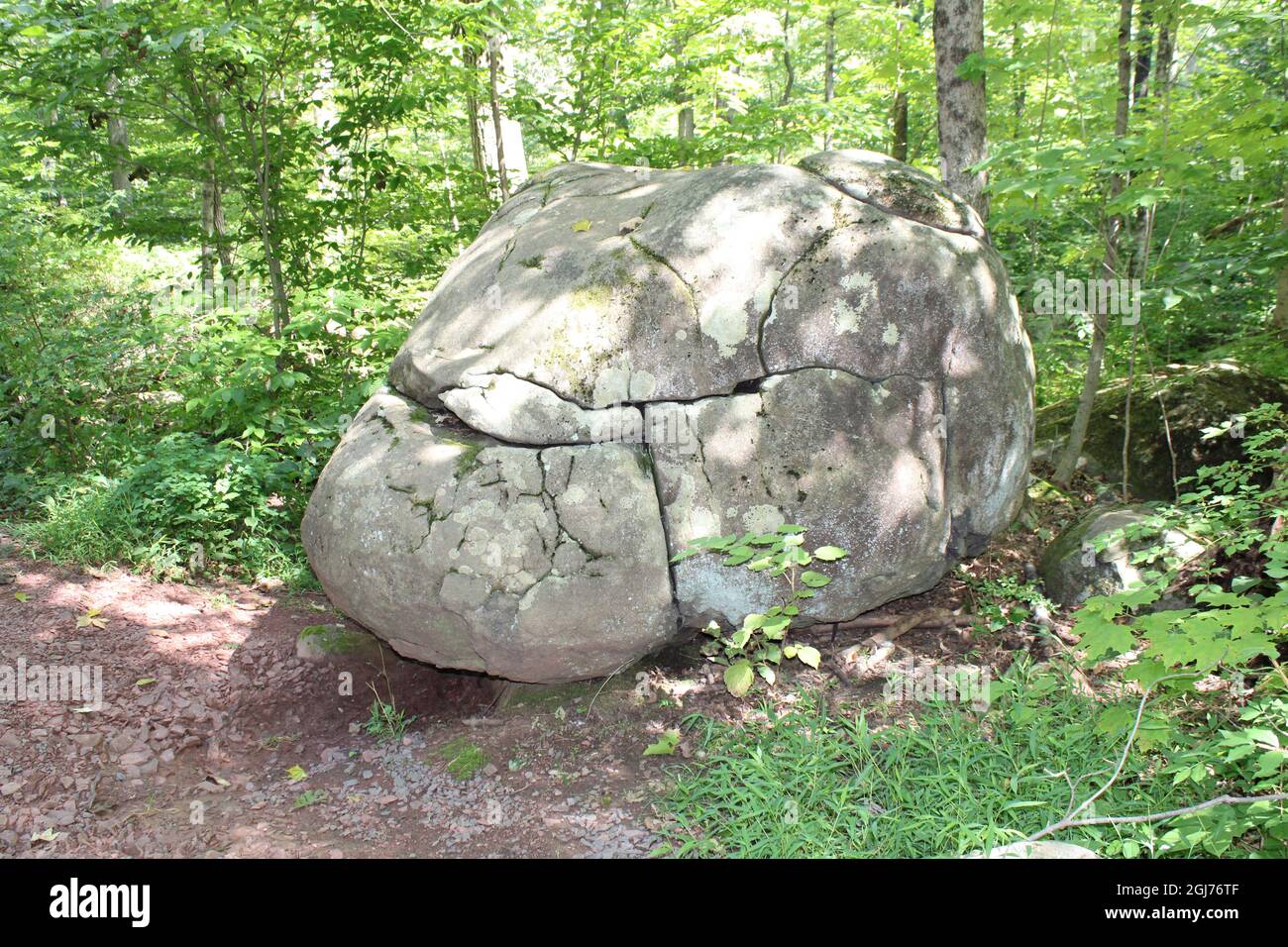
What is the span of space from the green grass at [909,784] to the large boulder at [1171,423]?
8.52 feet

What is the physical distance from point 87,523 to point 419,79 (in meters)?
3.88

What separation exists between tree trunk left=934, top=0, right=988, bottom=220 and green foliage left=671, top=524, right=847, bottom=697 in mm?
3070

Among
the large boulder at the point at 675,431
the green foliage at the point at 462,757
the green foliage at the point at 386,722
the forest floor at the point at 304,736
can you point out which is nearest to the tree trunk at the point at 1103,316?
the forest floor at the point at 304,736

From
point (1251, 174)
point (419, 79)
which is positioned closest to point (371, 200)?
point (419, 79)

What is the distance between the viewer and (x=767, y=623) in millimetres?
3643

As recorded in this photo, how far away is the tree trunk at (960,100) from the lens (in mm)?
5480

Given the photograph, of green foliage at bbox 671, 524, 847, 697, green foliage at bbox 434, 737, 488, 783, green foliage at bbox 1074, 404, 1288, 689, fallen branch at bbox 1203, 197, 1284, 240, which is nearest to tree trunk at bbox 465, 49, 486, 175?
green foliage at bbox 671, 524, 847, 697

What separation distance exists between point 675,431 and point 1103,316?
11.3ft

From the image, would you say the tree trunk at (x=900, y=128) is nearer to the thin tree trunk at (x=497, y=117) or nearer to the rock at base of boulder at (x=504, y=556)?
the thin tree trunk at (x=497, y=117)

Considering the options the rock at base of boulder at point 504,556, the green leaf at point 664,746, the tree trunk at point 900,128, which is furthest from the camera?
the tree trunk at point 900,128

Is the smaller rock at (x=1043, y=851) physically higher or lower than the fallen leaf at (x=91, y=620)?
lower

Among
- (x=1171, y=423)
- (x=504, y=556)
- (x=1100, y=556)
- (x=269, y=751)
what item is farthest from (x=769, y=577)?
(x=1171, y=423)

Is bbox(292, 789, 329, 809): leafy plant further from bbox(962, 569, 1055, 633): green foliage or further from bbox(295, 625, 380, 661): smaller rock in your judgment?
bbox(962, 569, 1055, 633): green foliage

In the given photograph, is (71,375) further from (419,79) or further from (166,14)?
(419,79)
